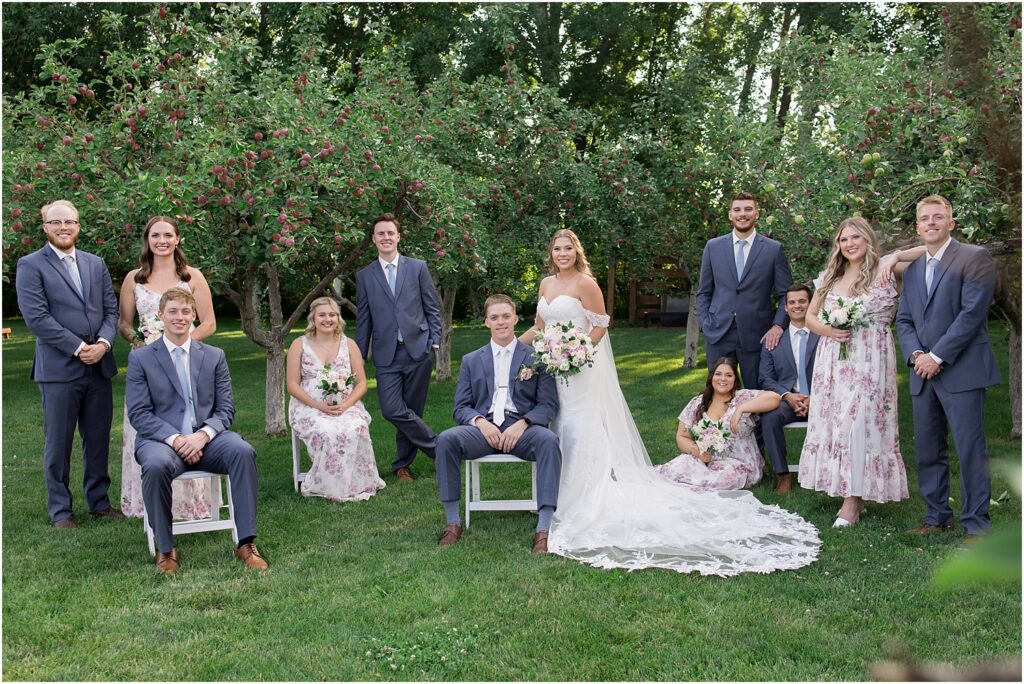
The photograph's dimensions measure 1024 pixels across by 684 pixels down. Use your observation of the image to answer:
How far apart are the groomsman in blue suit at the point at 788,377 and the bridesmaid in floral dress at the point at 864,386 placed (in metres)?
0.89

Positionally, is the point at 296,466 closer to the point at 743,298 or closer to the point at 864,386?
the point at 743,298

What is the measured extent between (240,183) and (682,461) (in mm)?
3881

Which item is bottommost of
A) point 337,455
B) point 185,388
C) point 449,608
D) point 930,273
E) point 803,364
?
point 449,608

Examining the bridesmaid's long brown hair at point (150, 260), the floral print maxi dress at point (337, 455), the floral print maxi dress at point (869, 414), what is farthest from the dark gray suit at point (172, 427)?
the floral print maxi dress at point (869, 414)

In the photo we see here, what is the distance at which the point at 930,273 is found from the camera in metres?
4.92

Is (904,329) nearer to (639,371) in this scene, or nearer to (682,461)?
(682,461)

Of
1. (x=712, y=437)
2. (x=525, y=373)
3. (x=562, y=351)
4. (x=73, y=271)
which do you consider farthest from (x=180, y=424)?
(x=712, y=437)

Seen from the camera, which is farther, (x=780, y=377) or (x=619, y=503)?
(x=780, y=377)

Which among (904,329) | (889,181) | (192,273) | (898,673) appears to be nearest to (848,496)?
(904,329)

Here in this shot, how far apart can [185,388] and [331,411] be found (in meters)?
1.55

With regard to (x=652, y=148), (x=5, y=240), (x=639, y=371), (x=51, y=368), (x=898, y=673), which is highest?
(x=652, y=148)

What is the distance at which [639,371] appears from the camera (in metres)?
13.8

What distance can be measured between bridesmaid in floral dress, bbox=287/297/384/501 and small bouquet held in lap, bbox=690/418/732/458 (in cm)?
227

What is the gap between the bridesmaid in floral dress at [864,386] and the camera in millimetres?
5246
